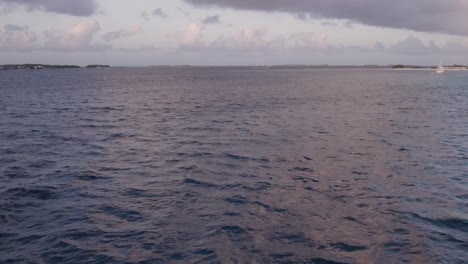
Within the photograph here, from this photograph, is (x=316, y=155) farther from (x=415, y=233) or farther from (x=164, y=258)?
(x=164, y=258)

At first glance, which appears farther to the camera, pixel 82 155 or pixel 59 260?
pixel 82 155

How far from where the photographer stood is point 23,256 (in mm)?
13500

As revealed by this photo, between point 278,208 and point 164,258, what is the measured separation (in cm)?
654

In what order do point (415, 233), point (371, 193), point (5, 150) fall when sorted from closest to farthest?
1. point (415, 233)
2. point (371, 193)
3. point (5, 150)

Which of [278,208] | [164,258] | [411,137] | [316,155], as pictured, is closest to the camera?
[164,258]

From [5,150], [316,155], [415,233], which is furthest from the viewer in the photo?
[5,150]

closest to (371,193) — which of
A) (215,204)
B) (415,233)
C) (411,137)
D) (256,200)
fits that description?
(415,233)

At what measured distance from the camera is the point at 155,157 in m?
28.2

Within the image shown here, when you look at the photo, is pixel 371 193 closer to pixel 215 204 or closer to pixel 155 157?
pixel 215 204

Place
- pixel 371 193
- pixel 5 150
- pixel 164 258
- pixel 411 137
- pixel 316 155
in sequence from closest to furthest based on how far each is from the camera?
pixel 164 258 → pixel 371 193 → pixel 316 155 → pixel 5 150 → pixel 411 137

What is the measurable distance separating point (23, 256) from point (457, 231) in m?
16.9

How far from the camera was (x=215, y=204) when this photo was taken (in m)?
18.4

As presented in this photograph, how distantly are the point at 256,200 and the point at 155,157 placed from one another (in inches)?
459

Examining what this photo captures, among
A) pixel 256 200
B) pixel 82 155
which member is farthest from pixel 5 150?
pixel 256 200
